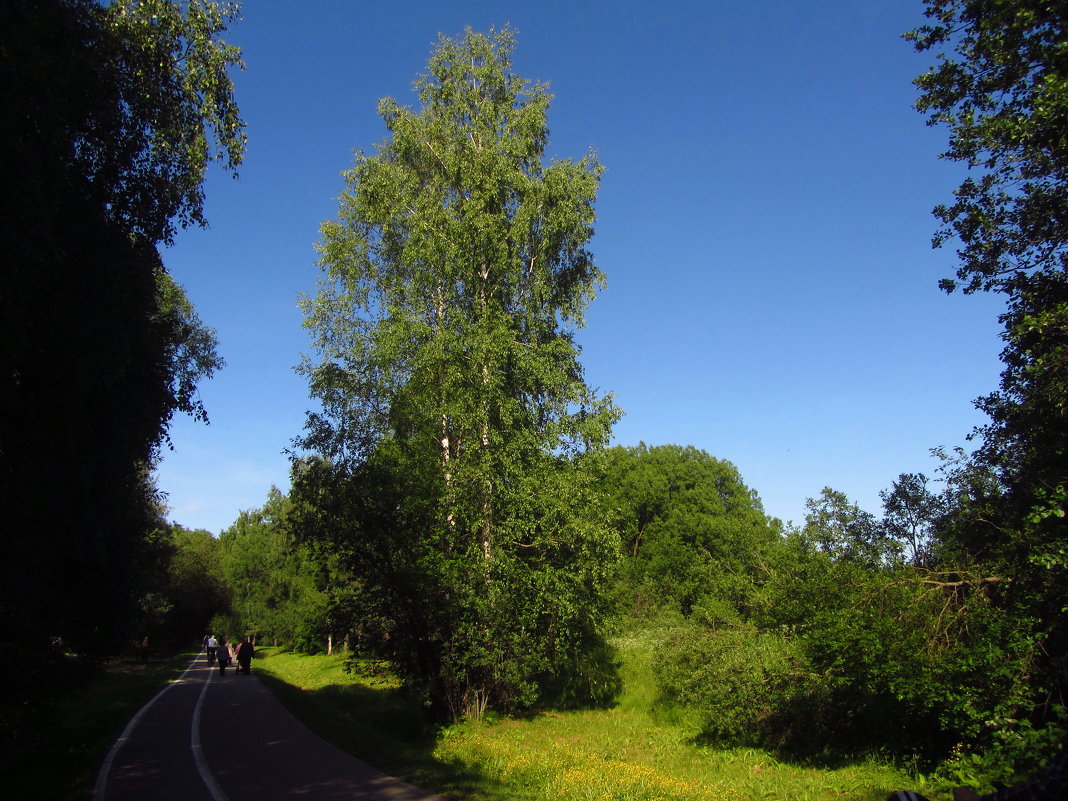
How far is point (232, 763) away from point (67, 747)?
451 centimetres

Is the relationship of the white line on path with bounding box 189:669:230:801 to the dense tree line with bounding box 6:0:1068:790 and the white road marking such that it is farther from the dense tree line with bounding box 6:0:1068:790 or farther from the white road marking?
the dense tree line with bounding box 6:0:1068:790

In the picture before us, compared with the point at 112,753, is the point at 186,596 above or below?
above

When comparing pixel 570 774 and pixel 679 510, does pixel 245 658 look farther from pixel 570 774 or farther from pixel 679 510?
pixel 679 510

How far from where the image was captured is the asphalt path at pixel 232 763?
963 centimetres

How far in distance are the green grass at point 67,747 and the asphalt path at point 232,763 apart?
0.30m

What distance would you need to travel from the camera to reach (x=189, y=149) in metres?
11.2

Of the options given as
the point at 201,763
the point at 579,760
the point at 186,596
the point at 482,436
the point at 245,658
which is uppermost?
the point at 482,436

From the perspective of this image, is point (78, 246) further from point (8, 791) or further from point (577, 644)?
point (577, 644)

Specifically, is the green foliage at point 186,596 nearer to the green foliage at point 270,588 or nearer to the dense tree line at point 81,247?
the green foliage at point 270,588

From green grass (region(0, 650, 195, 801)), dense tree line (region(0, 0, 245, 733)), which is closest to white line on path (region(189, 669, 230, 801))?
green grass (region(0, 650, 195, 801))

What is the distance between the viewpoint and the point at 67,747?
1348cm

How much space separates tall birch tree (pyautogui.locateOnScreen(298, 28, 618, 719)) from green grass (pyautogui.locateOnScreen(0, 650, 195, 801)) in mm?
6425

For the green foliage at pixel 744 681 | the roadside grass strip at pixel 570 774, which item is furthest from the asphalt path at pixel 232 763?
the green foliage at pixel 744 681

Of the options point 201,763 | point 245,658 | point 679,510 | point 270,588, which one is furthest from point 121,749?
point 679,510
